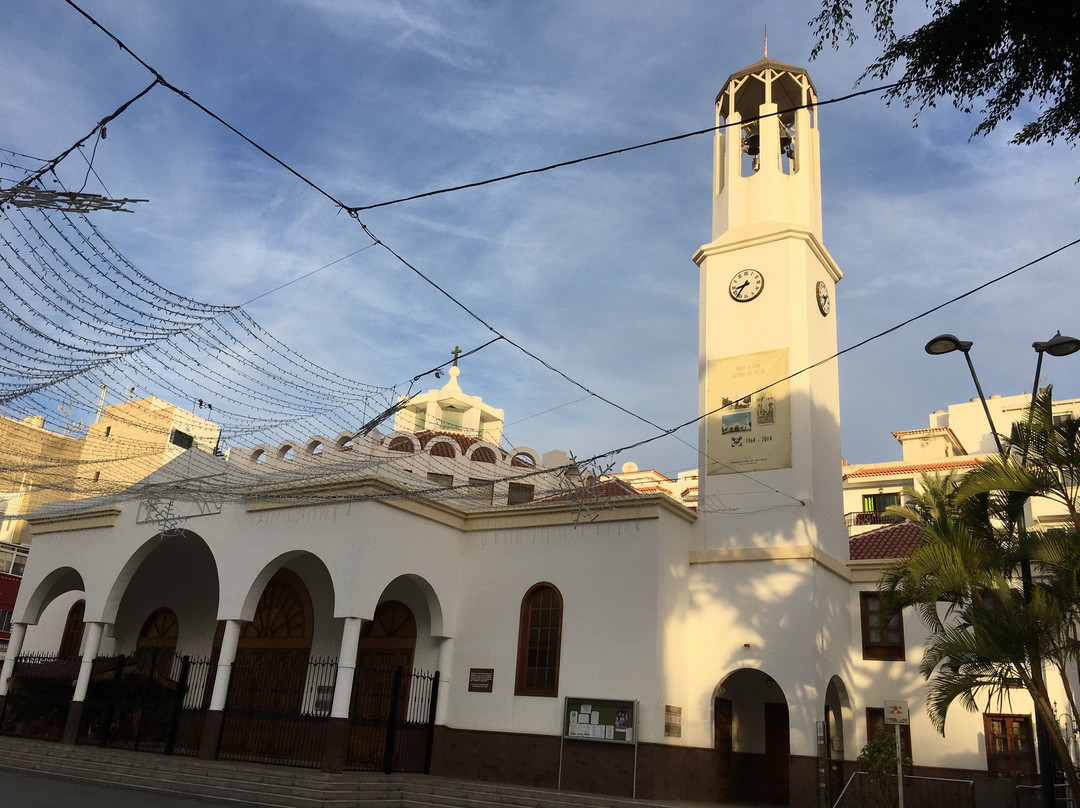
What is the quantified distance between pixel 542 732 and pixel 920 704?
7149 millimetres

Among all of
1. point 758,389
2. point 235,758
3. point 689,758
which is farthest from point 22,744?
point 758,389

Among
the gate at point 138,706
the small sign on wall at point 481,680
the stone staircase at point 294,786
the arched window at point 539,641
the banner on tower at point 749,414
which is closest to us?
the stone staircase at point 294,786

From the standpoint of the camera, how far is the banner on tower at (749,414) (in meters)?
17.3

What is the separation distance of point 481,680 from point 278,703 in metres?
4.60

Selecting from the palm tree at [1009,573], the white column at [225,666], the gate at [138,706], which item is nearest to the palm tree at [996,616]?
the palm tree at [1009,573]

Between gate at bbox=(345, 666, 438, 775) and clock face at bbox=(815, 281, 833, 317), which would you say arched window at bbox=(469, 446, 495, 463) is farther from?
clock face at bbox=(815, 281, 833, 317)

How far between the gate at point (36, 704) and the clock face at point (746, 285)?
16.9m

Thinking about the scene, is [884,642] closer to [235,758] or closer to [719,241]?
[719,241]

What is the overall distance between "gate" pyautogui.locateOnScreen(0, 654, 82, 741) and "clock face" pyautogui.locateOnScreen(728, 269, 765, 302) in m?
16.9

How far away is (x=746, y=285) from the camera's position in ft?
61.3

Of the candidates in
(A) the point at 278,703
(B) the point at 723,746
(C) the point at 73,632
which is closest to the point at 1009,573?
(B) the point at 723,746

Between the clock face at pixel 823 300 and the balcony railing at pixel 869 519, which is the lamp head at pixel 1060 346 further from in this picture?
the balcony railing at pixel 869 519

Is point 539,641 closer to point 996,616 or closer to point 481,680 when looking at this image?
point 481,680

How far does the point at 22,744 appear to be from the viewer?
59.8ft
